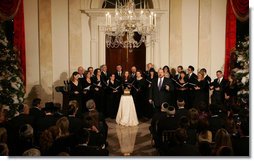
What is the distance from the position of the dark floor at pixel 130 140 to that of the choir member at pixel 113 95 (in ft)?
1.94

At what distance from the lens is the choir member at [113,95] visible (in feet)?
34.1

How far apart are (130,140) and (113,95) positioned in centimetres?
258

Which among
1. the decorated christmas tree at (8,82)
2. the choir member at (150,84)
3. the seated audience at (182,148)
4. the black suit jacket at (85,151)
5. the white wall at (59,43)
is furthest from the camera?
the white wall at (59,43)

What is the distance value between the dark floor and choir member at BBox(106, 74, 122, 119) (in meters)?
0.59

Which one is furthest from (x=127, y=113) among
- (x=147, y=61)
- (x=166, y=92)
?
(x=147, y=61)

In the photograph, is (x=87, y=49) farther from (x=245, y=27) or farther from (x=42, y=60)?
(x=245, y=27)

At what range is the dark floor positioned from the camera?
7316 mm

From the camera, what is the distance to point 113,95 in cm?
1060

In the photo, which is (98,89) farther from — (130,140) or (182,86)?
(130,140)

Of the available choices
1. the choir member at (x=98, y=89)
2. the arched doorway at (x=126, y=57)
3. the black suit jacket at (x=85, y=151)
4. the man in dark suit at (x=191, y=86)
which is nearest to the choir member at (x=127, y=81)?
the choir member at (x=98, y=89)

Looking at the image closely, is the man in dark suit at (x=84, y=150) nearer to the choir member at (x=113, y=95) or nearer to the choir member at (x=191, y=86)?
Answer: the choir member at (x=113, y=95)

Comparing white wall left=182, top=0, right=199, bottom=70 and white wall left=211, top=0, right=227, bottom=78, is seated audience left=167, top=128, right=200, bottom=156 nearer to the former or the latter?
white wall left=182, top=0, right=199, bottom=70

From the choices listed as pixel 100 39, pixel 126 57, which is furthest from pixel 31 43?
pixel 126 57

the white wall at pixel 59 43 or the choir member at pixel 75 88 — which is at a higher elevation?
the white wall at pixel 59 43
